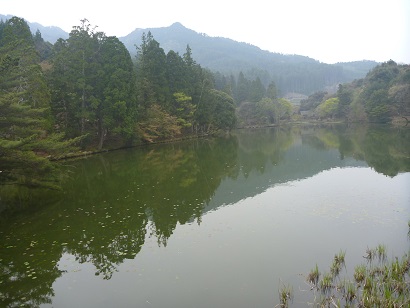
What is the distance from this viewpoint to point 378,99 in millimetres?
76500

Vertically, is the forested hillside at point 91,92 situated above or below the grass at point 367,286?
above

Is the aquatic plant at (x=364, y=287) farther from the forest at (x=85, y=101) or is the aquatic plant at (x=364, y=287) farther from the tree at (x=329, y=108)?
the tree at (x=329, y=108)

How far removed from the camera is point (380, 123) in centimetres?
7938

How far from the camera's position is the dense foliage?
72125mm

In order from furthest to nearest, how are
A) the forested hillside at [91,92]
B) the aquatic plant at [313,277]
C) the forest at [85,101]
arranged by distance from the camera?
1. the forested hillside at [91,92]
2. the forest at [85,101]
3. the aquatic plant at [313,277]

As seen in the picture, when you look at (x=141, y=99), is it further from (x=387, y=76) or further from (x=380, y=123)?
(x=387, y=76)

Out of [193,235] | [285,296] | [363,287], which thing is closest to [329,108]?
[193,235]

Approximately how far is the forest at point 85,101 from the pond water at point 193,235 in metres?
3.30

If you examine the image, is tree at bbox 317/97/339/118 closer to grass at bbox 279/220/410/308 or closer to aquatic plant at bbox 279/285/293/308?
grass at bbox 279/220/410/308

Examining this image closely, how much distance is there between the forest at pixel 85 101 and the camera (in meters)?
15.8

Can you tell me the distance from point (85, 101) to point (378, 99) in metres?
66.8

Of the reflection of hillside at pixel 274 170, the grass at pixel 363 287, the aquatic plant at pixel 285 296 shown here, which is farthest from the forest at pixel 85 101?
the grass at pixel 363 287

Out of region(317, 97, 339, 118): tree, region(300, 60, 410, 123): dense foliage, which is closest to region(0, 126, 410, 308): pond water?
region(300, 60, 410, 123): dense foliage

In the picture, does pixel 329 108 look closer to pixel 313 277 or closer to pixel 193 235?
pixel 193 235
